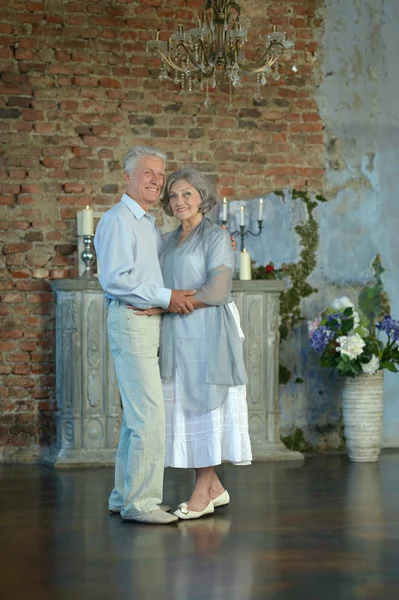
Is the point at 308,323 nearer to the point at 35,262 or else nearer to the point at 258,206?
the point at 258,206

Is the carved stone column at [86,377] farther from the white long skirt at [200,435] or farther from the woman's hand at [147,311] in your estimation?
the woman's hand at [147,311]

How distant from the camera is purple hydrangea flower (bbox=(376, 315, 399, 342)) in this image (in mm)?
6504

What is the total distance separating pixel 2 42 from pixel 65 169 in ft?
2.96

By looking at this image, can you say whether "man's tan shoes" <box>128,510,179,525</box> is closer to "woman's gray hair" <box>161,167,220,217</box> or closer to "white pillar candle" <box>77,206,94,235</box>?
"woman's gray hair" <box>161,167,220,217</box>

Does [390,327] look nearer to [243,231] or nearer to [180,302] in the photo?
[243,231]

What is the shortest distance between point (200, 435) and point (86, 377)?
1.94m

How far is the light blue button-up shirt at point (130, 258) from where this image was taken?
4.29 m

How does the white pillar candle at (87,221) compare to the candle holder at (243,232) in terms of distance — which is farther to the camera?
the candle holder at (243,232)

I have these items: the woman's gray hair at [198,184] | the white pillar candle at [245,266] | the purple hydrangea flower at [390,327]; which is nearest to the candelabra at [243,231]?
the white pillar candle at [245,266]

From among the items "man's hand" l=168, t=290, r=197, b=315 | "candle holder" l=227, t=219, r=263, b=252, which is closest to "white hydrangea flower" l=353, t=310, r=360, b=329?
"candle holder" l=227, t=219, r=263, b=252

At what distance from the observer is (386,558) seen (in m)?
3.66

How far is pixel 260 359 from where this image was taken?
660cm

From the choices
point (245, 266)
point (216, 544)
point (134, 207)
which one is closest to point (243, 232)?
point (245, 266)

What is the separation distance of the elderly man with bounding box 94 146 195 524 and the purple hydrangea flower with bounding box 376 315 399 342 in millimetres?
2414
